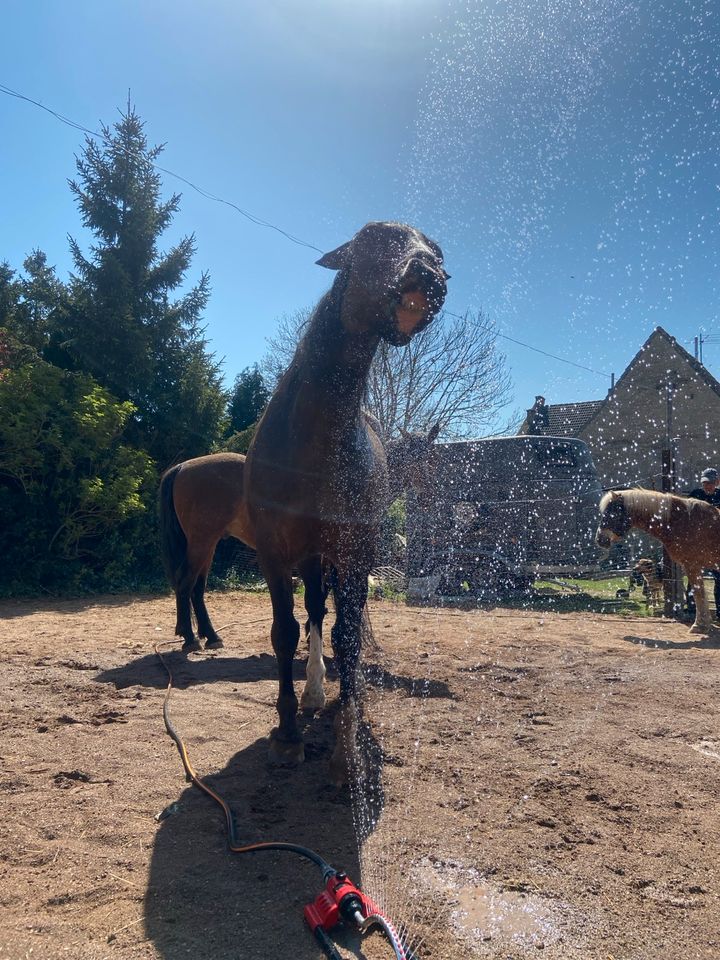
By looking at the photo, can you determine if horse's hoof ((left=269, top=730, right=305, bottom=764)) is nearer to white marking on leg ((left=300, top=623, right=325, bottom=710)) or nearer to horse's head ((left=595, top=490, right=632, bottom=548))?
white marking on leg ((left=300, top=623, right=325, bottom=710))

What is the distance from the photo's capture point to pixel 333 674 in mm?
5223

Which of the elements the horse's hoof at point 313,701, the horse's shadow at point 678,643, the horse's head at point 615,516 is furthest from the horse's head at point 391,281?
the horse's head at point 615,516

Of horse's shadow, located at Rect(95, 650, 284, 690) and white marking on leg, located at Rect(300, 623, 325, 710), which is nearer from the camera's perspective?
white marking on leg, located at Rect(300, 623, 325, 710)

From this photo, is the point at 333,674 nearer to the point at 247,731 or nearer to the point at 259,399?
the point at 247,731

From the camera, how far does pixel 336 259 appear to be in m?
3.06

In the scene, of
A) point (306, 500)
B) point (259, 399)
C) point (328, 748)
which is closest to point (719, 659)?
point (328, 748)

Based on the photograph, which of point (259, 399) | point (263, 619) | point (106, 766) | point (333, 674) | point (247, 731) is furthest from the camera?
point (259, 399)

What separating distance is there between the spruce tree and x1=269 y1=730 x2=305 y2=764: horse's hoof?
10.5 metres

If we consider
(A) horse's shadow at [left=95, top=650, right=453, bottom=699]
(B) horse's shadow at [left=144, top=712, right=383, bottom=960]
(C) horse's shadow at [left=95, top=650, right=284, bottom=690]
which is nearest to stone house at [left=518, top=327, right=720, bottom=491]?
(A) horse's shadow at [left=95, top=650, right=453, bottom=699]

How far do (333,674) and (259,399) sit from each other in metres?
12.9

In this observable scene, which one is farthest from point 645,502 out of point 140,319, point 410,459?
point 140,319

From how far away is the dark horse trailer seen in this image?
426 inches

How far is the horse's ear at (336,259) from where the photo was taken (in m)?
3.01

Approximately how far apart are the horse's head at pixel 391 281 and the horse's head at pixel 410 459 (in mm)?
6304
